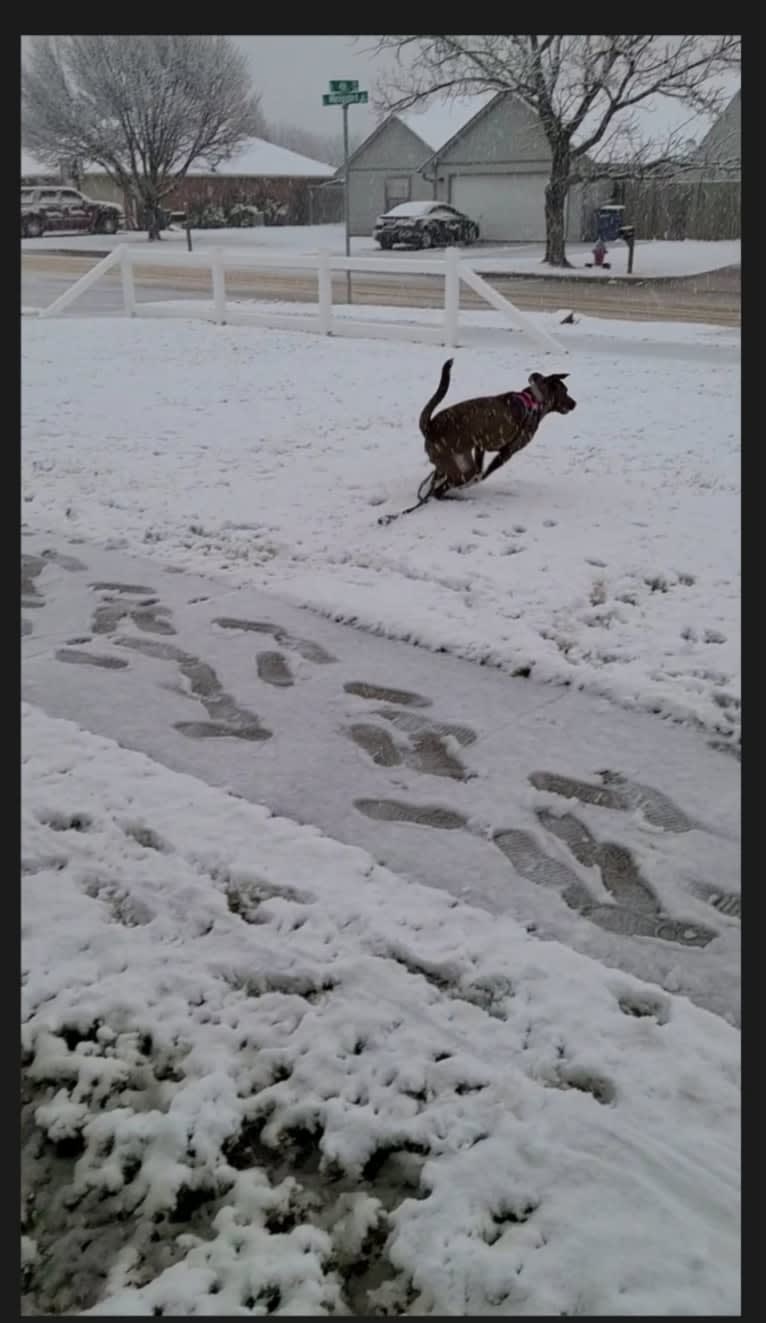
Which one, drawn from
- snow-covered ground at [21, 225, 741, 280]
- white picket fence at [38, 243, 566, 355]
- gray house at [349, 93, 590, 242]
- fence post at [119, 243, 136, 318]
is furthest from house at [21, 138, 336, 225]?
fence post at [119, 243, 136, 318]

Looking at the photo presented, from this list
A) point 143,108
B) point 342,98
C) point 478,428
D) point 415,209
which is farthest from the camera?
point 415,209

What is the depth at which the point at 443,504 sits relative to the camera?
6672mm

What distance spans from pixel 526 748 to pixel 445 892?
0.94 metres

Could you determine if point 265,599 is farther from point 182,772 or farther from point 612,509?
point 612,509

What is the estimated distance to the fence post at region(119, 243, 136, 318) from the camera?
15.7 m

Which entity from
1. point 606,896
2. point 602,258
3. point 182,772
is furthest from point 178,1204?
point 602,258

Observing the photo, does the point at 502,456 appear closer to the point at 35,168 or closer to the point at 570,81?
the point at 570,81

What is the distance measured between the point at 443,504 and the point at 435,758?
3.19 m

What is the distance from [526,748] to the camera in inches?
150

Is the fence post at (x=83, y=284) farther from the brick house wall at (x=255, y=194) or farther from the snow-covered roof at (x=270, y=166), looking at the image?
the brick house wall at (x=255, y=194)

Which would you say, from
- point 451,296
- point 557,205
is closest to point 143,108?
point 557,205

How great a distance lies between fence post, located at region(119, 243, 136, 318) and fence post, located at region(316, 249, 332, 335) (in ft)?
11.4

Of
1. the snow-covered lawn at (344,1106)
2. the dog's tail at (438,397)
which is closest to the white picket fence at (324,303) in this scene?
the dog's tail at (438,397)

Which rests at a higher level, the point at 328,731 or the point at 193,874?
the point at 328,731
